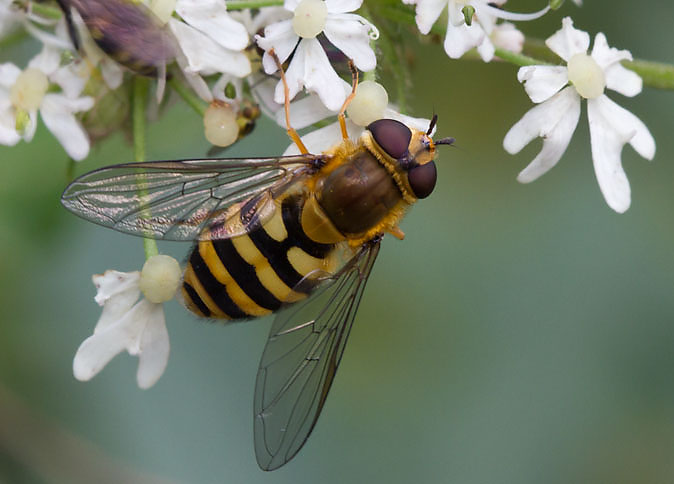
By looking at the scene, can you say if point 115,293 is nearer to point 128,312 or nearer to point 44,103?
point 128,312

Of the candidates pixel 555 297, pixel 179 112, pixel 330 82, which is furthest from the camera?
pixel 555 297

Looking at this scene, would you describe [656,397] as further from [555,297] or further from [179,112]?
[179,112]

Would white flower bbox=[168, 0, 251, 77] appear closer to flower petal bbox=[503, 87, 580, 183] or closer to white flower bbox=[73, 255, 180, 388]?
white flower bbox=[73, 255, 180, 388]

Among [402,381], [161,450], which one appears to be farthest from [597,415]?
[161,450]

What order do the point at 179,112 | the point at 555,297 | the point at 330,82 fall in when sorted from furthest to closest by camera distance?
1. the point at 555,297
2. the point at 179,112
3. the point at 330,82

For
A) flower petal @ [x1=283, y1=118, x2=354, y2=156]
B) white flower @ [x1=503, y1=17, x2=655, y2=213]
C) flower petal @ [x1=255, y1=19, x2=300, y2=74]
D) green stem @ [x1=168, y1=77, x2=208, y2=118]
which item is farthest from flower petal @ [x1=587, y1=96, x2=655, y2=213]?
green stem @ [x1=168, y1=77, x2=208, y2=118]

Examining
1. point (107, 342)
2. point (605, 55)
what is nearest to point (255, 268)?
point (107, 342)

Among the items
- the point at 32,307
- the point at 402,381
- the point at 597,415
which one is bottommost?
the point at 32,307
